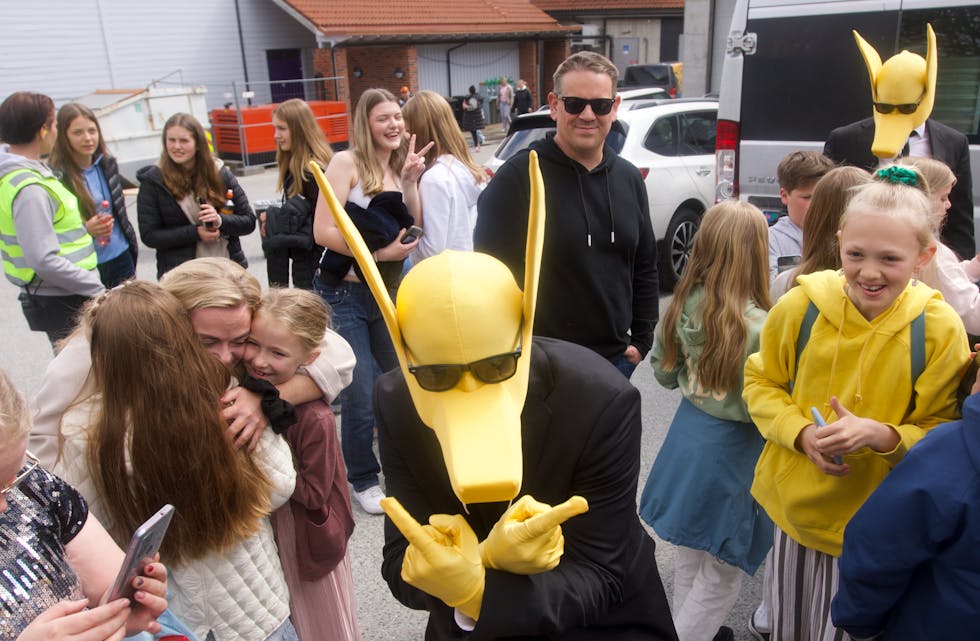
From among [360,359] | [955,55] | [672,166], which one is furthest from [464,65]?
[360,359]

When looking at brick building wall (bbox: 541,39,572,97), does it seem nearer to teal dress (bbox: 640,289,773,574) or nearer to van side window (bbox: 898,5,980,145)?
van side window (bbox: 898,5,980,145)

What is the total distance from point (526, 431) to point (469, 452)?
28 centimetres

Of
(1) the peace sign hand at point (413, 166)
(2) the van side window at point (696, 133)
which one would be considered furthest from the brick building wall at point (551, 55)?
(1) the peace sign hand at point (413, 166)

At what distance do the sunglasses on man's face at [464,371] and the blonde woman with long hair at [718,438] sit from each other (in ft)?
4.72

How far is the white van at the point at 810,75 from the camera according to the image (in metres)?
4.27

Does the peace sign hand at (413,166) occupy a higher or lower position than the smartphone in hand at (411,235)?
higher

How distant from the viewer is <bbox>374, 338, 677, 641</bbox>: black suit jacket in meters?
1.40

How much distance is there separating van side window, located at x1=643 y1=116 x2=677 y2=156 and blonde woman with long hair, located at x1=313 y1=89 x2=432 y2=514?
145 inches

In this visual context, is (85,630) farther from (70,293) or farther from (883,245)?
(70,293)

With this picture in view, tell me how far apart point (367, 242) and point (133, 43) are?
18732mm

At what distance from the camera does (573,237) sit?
2.67 metres

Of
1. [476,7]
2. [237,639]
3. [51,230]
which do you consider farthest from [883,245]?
[476,7]

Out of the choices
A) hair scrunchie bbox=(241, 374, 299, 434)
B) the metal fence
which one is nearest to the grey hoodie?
hair scrunchie bbox=(241, 374, 299, 434)

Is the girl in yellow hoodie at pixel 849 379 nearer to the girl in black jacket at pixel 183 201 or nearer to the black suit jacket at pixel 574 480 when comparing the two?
the black suit jacket at pixel 574 480
